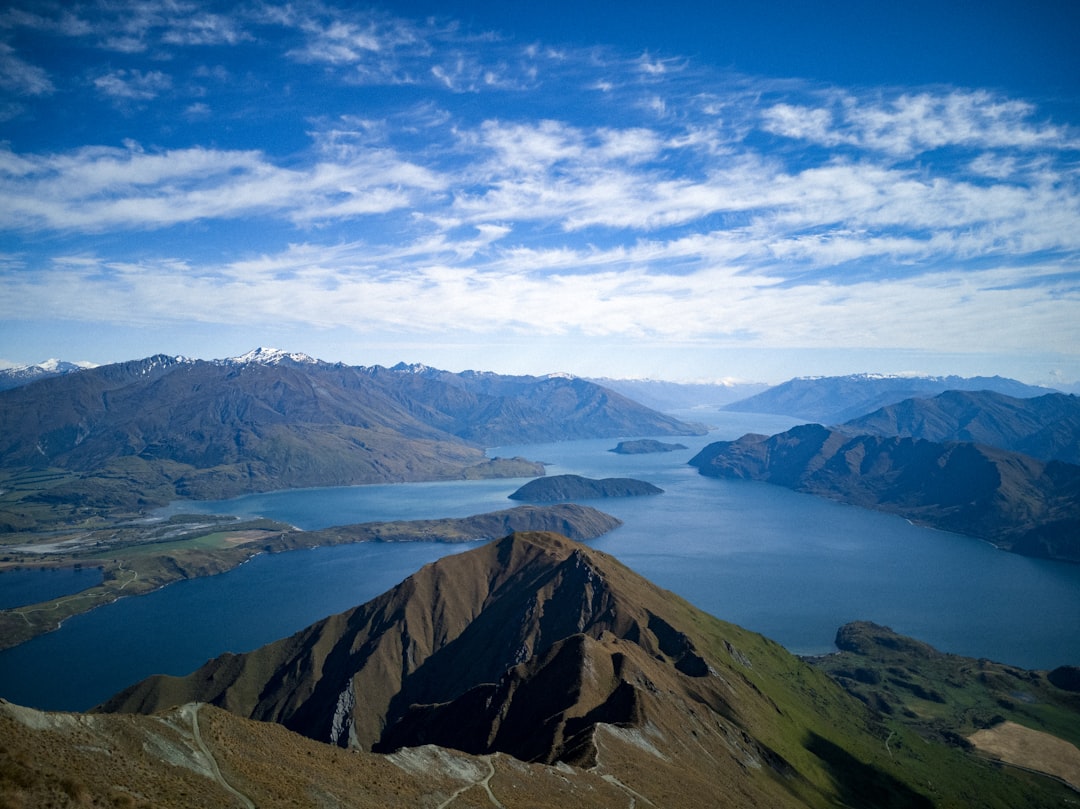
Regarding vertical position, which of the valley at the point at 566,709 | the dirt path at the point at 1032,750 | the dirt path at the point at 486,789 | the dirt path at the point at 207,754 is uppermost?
the dirt path at the point at 207,754

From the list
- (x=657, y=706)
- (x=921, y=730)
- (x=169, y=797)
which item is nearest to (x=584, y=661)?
(x=657, y=706)

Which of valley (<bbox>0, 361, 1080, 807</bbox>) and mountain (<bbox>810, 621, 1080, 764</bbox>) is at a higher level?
valley (<bbox>0, 361, 1080, 807</bbox>)

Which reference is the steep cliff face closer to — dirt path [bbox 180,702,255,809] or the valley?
the valley

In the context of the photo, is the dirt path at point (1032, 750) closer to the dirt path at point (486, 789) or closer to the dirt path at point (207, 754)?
the dirt path at point (486, 789)

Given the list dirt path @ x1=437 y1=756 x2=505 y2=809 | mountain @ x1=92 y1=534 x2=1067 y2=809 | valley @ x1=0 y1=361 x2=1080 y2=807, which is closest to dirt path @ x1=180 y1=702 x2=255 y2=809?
valley @ x1=0 y1=361 x2=1080 y2=807

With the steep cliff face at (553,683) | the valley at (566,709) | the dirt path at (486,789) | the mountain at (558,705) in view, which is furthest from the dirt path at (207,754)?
the steep cliff face at (553,683)

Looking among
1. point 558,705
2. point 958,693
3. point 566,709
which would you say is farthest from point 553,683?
point 958,693

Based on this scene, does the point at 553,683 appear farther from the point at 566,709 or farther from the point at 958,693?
the point at 958,693

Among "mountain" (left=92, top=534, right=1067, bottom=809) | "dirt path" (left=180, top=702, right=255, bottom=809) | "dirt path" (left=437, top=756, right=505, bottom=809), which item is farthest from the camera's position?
"mountain" (left=92, top=534, right=1067, bottom=809)
